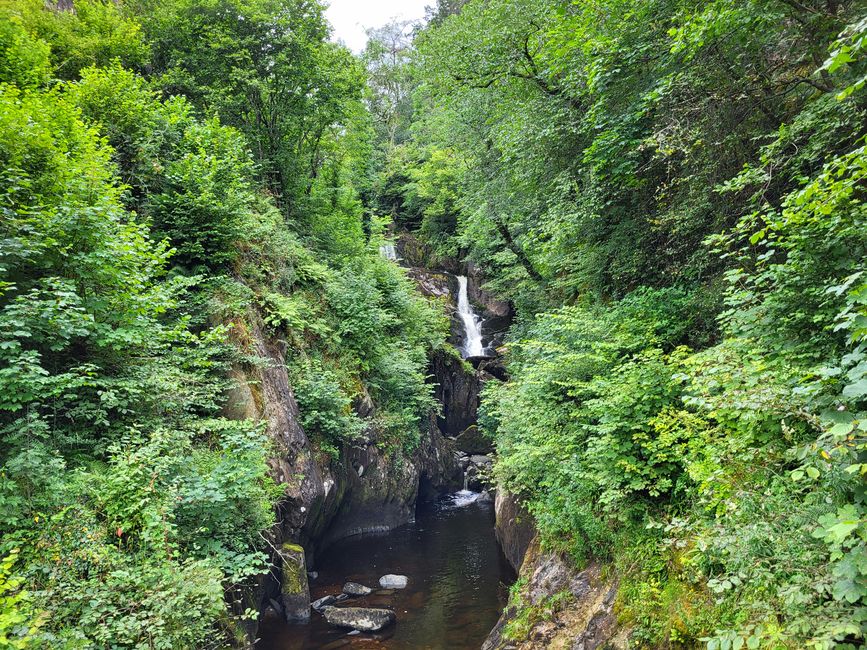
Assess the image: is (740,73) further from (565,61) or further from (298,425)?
(298,425)

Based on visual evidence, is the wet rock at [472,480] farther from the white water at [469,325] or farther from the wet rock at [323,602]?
the wet rock at [323,602]

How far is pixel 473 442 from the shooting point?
70.8ft

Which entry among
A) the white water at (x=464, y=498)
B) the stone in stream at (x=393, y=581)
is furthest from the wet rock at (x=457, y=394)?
the stone in stream at (x=393, y=581)

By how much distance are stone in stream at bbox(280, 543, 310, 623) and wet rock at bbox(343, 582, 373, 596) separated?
133 cm

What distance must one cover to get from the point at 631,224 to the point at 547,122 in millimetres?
3478

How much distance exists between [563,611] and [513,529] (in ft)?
14.9

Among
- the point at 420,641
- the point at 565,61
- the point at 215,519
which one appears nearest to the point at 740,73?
the point at 565,61

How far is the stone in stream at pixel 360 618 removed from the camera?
372 inches

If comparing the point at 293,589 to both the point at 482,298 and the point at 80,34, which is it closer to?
the point at 80,34

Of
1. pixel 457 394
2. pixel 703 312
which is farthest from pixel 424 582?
pixel 457 394

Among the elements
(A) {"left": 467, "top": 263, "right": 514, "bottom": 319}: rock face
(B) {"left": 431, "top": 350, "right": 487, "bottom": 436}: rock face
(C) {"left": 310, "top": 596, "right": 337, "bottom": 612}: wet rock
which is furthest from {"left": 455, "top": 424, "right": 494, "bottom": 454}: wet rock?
(C) {"left": 310, "top": 596, "right": 337, "bottom": 612}: wet rock

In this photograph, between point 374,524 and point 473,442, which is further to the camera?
point 473,442

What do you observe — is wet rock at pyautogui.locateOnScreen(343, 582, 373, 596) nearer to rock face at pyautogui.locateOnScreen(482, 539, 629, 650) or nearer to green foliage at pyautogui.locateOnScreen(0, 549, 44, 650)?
rock face at pyautogui.locateOnScreen(482, 539, 629, 650)

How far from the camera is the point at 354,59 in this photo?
1698 cm
